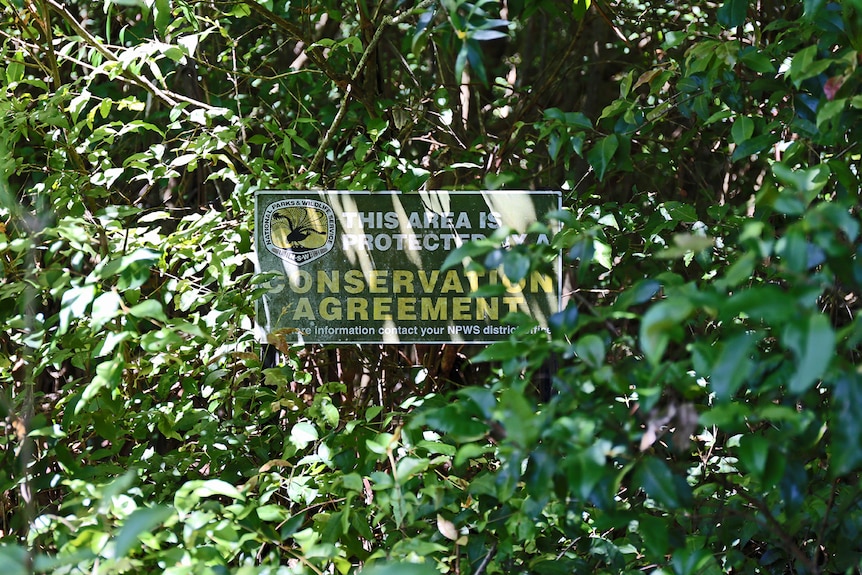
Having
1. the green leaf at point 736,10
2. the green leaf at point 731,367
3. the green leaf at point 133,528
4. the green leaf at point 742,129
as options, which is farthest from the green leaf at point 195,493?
the green leaf at point 736,10

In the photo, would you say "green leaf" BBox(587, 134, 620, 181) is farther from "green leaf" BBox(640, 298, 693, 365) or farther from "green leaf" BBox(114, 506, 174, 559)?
"green leaf" BBox(114, 506, 174, 559)

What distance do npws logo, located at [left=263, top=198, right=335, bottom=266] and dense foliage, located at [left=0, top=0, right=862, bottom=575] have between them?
0.37 feet

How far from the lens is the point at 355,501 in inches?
72.6

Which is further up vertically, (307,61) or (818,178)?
(818,178)

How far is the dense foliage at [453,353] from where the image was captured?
1.13m

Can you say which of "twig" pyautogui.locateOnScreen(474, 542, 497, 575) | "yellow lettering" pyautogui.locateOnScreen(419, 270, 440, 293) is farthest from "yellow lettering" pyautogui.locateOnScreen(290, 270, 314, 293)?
"twig" pyautogui.locateOnScreen(474, 542, 497, 575)

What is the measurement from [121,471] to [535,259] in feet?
3.37

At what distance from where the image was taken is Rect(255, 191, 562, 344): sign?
190cm

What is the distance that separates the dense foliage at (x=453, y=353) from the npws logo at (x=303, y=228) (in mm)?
112

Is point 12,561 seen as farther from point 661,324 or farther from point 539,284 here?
point 539,284

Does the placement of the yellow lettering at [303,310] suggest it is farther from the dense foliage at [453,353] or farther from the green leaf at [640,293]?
the green leaf at [640,293]

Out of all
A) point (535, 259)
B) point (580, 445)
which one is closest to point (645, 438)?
point (580, 445)

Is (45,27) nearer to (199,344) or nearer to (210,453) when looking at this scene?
(199,344)

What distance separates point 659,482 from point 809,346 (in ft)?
1.08
